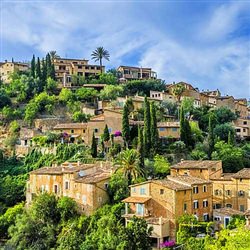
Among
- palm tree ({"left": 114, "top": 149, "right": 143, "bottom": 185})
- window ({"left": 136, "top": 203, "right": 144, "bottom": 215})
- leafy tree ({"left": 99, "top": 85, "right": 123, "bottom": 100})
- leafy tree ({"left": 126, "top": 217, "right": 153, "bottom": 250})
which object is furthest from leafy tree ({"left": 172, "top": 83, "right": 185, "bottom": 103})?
leafy tree ({"left": 126, "top": 217, "right": 153, "bottom": 250})

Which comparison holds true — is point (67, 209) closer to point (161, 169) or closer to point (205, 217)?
point (161, 169)

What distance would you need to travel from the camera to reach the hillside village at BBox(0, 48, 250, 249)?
42.1 metres

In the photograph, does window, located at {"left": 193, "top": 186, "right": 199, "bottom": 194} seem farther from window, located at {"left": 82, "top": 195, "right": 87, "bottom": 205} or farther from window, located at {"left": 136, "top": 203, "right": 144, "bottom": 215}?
window, located at {"left": 82, "top": 195, "right": 87, "bottom": 205}

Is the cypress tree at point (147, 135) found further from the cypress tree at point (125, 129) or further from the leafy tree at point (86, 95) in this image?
the leafy tree at point (86, 95)

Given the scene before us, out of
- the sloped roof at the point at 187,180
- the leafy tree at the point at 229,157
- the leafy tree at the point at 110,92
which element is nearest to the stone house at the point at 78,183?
the sloped roof at the point at 187,180

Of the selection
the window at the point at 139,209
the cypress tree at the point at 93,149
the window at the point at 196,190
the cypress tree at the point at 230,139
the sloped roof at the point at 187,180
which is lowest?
the window at the point at 139,209

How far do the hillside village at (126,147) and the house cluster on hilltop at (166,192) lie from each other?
91 millimetres

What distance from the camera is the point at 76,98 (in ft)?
255

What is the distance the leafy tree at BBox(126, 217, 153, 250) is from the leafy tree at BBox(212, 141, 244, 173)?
18783mm

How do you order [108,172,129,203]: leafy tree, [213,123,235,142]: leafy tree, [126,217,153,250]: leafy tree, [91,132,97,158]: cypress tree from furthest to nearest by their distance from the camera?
1. [213,123,235,142]: leafy tree
2. [91,132,97,158]: cypress tree
3. [108,172,129,203]: leafy tree
4. [126,217,153,250]: leafy tree

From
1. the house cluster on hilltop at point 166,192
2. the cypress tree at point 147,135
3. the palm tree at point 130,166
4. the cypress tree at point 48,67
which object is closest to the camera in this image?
the house cluster on hilltop at point 166,192

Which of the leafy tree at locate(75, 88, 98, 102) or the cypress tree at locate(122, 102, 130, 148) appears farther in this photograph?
the leafy tree at locate(75, 88, 98, 102)

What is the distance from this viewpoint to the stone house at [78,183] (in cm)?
4512

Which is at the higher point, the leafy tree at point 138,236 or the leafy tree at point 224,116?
the leafy tree at point 224,116
